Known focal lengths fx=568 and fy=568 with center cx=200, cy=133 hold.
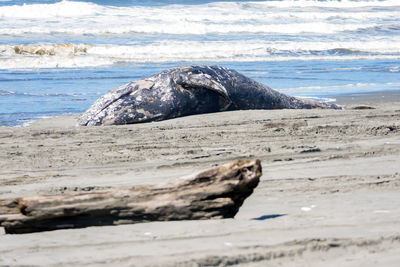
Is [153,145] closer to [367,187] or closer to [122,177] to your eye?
[122,177]

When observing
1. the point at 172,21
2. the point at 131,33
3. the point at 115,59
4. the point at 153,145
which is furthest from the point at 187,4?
the point at 153,145

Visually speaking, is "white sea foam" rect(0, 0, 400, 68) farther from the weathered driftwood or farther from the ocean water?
the weathered driftwood

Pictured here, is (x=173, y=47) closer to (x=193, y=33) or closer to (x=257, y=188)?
(x=193, y=33)

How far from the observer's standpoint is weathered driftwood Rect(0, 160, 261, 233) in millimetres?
2523

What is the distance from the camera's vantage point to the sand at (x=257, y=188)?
2.19m

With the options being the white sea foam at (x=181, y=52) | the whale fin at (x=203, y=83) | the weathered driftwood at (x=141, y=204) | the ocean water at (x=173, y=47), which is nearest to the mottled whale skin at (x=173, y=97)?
the whale fin at (x=203, y=83)

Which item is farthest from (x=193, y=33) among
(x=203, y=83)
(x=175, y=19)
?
(x=203, y=83)

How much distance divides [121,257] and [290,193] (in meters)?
1.41

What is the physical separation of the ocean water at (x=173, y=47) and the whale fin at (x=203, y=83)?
1995mm

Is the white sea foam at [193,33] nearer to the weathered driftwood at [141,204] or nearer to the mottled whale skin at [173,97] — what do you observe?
the mottled whale skin at [173,97]

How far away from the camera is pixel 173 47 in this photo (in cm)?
1986

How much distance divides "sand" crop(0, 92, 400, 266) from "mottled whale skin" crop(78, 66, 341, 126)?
27cm

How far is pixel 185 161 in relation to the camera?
4457 millimetres

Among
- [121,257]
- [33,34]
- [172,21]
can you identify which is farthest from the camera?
[172,21]
